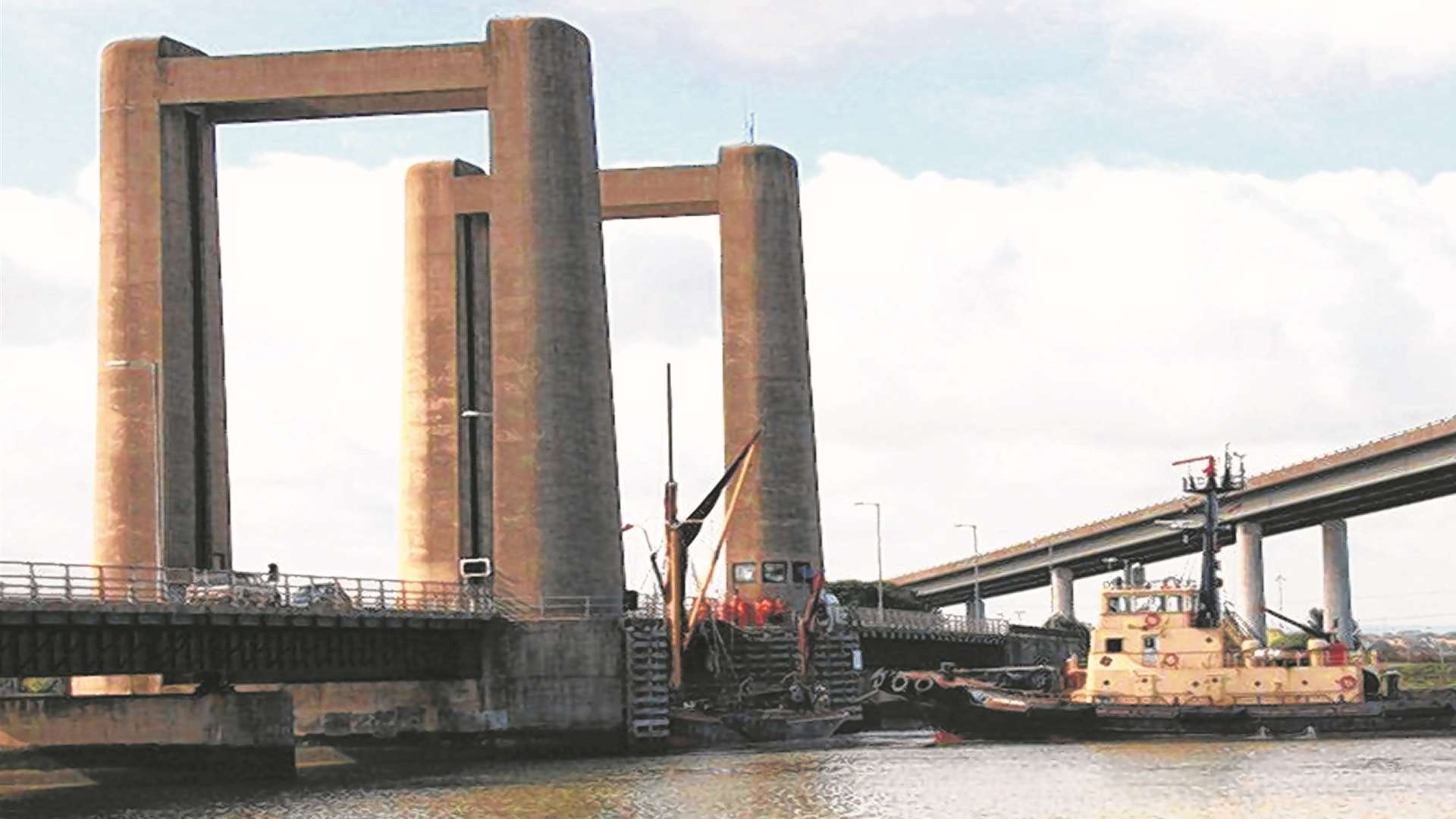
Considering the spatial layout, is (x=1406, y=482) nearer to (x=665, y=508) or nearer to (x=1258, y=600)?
(x=1258, y=600)

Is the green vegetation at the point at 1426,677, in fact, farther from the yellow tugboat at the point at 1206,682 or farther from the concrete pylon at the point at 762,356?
the yellow tugboat at the point at 1206,682

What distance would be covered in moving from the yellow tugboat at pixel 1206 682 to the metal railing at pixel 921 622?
35.5 metres

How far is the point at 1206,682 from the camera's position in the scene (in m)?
100

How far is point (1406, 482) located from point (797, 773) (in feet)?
306

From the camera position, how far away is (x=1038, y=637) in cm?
18675

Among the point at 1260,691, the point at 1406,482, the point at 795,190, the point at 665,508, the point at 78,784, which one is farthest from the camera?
the point at 1406,482

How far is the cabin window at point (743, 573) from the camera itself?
142500 millimetres

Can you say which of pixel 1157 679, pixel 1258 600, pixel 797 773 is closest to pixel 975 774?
pixel 797 773

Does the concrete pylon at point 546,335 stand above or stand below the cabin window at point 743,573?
above

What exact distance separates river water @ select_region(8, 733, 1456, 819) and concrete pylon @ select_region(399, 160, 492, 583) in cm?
3460

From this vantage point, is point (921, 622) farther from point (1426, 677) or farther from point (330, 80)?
point (330, 80)

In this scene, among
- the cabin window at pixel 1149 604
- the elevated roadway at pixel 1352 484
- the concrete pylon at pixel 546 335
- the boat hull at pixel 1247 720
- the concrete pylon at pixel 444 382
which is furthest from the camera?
the elevated roadway at pixel 1352 484

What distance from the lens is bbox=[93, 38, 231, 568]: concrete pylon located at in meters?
105

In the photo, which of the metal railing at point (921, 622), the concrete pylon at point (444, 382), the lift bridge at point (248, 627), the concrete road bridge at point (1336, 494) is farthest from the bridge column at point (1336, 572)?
the lift bridge at point (248, 627)
